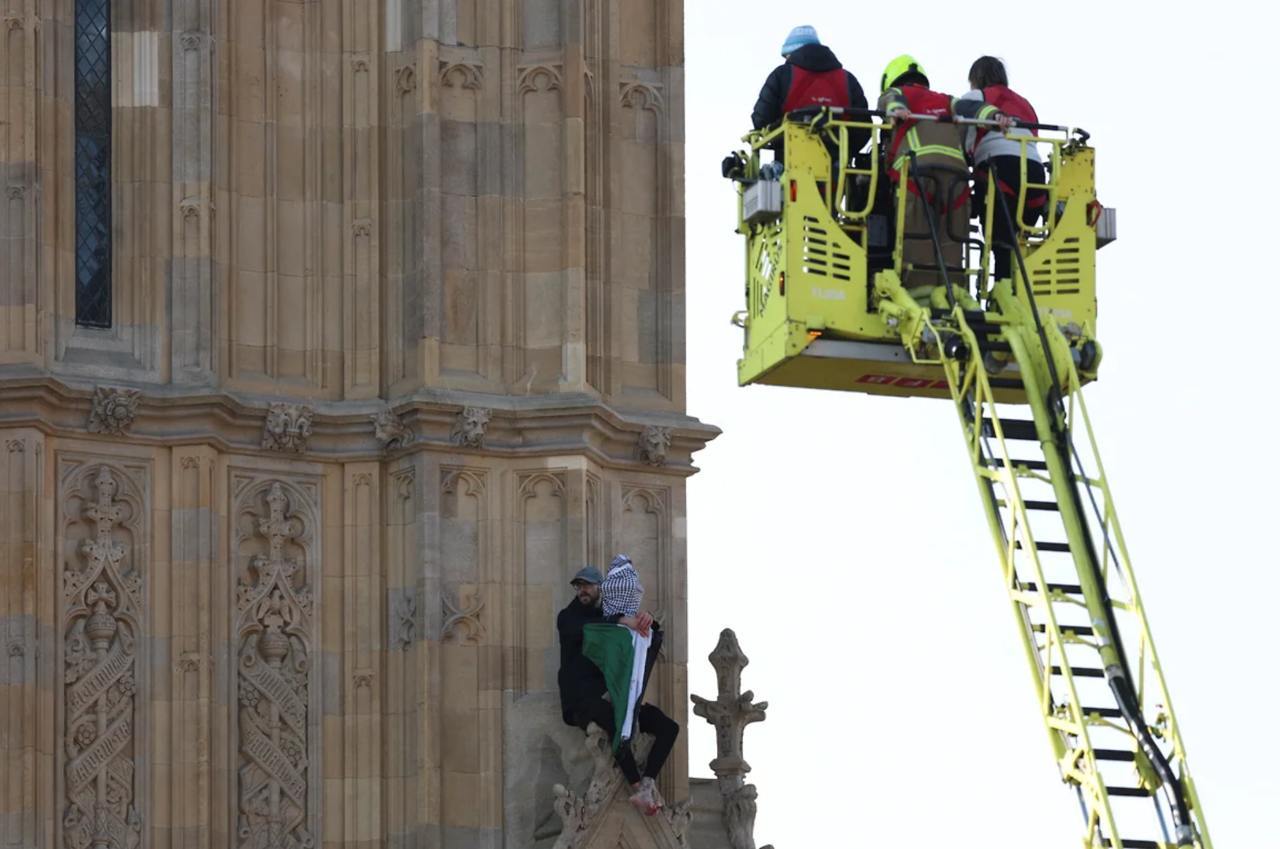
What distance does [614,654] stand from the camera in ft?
112

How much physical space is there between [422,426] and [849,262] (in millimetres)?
3238

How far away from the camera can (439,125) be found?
35344 millimetres

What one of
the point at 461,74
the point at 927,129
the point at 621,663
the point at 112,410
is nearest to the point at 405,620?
the point at 621,663

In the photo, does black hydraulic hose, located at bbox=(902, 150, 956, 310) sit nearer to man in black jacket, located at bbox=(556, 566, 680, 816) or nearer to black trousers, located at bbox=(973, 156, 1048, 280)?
black trousers, located at bbox=(973, 156, 1048, 280)

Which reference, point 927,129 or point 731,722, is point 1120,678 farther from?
point 927,129

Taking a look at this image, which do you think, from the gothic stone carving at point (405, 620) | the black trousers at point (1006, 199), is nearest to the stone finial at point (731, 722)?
the gothic stone carving at point (405, 620)

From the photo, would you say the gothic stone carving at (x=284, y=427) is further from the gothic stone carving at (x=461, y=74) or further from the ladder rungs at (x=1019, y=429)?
the ladder rungs at (x=1019, y=429)

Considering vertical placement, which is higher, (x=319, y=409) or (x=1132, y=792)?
(x=319, y=409)

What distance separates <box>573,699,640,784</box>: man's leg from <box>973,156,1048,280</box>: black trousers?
4.41 m

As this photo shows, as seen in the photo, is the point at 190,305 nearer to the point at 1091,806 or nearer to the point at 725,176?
the point at 725,176

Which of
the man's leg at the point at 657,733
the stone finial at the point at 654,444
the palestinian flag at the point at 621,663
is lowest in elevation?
the man's leg at the point at 657,733

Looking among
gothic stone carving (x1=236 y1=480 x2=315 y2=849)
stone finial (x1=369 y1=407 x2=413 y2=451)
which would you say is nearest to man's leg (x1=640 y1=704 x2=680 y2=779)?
gothic stone carving (x1=236 y1=480 x2=315 y2=849)

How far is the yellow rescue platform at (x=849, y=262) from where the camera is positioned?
35.4 m

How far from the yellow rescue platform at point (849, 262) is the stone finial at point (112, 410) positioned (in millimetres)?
4503
